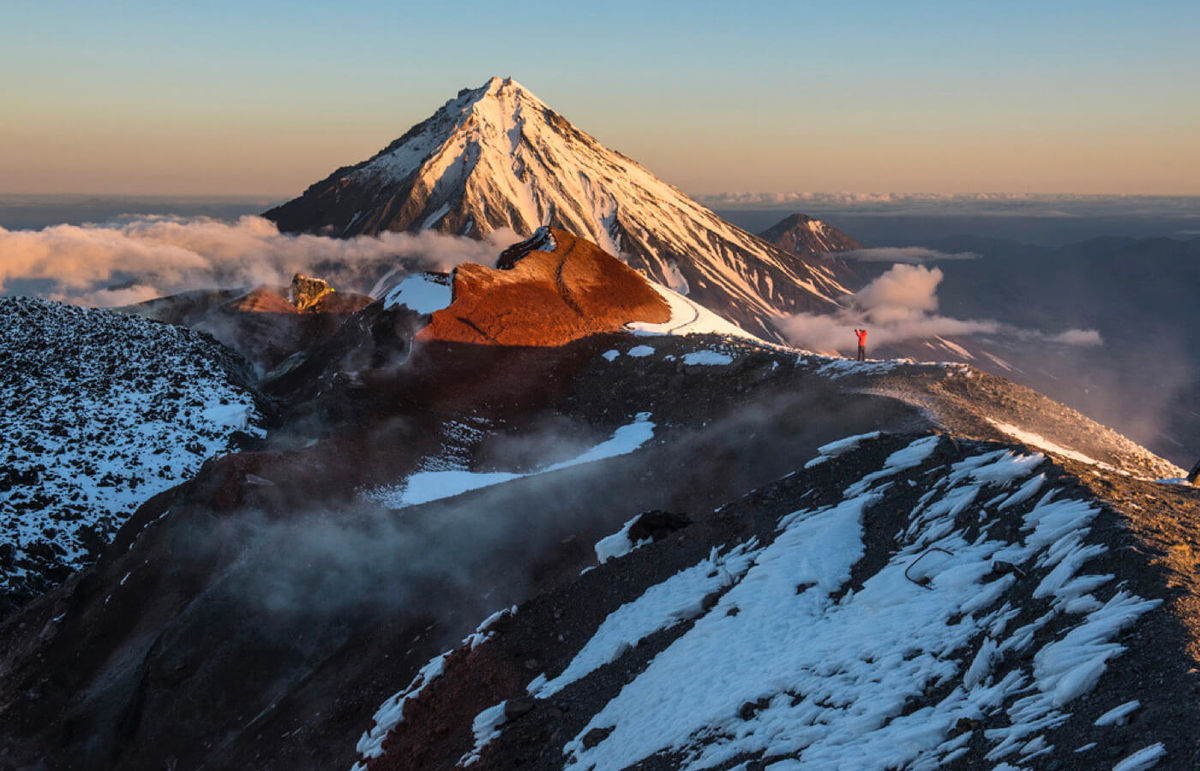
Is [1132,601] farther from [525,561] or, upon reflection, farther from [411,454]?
[411,454]

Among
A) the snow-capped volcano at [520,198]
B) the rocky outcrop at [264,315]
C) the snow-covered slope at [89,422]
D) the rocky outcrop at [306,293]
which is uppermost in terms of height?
the snow-capped volcano at [520,198]

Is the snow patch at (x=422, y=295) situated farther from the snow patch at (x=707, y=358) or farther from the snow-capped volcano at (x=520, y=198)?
the snow-capped volcano at (x=520, y=198)

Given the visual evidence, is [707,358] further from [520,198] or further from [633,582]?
[520,198]

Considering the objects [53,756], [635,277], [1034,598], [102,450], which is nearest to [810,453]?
[1034,598]

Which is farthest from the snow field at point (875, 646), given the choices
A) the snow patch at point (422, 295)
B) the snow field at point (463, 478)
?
the snow patch at point (422, 295)

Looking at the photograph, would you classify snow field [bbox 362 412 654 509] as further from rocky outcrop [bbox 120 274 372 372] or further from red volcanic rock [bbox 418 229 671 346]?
rocky outcrop [bbox 120 274 372 372]

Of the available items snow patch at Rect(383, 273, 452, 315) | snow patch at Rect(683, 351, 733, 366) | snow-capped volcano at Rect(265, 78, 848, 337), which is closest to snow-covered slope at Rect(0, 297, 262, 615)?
snow patch at Rect(383, 273, 452, 315)

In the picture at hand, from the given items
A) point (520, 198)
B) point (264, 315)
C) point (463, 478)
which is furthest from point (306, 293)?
point (520, 198)
